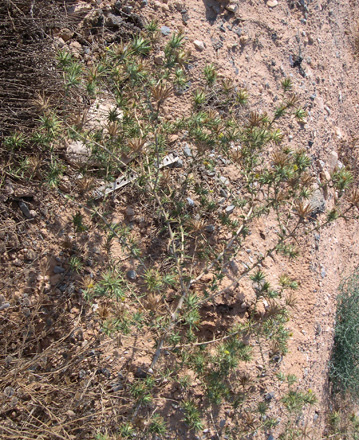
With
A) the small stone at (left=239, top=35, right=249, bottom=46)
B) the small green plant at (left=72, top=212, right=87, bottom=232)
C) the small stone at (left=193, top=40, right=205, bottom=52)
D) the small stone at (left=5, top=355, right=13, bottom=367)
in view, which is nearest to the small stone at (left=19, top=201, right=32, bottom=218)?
the small green plant at (left=72, top=212, right=87, bottom=232)

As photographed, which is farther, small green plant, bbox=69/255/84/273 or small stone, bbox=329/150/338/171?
small stone, bbox=329/150/338/171

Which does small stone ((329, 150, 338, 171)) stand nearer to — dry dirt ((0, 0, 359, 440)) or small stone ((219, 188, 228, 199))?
dry dirt ((0, 0, 359, 440))

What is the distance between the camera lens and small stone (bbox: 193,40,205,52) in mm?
3686

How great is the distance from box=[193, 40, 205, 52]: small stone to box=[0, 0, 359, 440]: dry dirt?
0.04m

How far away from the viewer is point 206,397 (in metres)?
3.08

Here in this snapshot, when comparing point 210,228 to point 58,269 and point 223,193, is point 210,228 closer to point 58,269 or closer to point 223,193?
point 223,193

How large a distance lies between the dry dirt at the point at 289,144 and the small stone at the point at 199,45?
0.04 m

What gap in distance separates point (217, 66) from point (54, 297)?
2380 mm

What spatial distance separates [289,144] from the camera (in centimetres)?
414

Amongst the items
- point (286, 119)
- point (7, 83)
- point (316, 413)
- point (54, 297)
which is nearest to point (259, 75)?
point (286, 119)

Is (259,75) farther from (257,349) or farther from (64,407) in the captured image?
(64,407)

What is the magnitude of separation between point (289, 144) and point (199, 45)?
1274mm

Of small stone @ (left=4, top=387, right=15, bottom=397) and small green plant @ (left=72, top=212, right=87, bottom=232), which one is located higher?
small green plant @ (left=72, top=212, right=87, bottom=232)

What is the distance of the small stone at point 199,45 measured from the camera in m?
3.69
